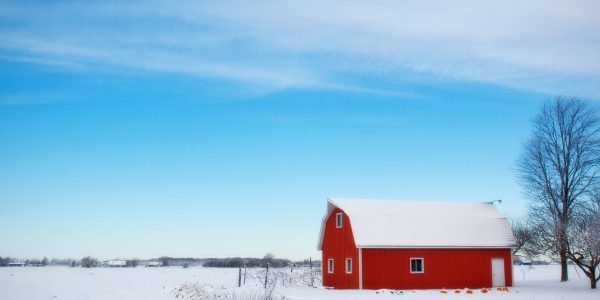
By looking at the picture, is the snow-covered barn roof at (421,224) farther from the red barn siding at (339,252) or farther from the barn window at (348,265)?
the barn window at (348,265)

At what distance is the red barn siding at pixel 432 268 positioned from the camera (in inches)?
1211

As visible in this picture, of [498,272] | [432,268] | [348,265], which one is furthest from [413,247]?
[498,272]

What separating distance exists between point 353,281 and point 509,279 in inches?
395

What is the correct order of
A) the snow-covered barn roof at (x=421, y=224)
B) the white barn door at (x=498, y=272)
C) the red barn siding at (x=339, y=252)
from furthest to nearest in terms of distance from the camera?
1. the white barn door at (x=498, y=272)
2. the red barn siding at (x=339, y=252)
3. the snow-covered barn roof at (x=421, y=224)

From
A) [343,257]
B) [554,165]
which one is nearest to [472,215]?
[554,165]

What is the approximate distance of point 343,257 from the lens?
3291 cm

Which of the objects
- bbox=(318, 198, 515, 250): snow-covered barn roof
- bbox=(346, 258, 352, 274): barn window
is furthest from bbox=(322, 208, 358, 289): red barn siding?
bbox=(318, 198, 515, 250): snow-covered barn roof

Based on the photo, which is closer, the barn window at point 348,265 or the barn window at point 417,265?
the barn window at point 417,265

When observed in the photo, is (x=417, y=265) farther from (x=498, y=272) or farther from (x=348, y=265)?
(x=498, y=272)

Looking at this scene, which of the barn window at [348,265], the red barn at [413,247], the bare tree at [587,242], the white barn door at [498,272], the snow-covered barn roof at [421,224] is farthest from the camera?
the white barn door at [498,272]

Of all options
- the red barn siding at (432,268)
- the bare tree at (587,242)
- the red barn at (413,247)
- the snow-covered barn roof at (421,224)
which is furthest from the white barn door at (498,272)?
the bare tree at (587,242)

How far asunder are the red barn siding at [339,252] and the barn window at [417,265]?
3.34 metres

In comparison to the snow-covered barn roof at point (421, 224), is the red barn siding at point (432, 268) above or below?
below

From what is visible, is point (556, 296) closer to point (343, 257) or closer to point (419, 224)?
point (419, 224)
